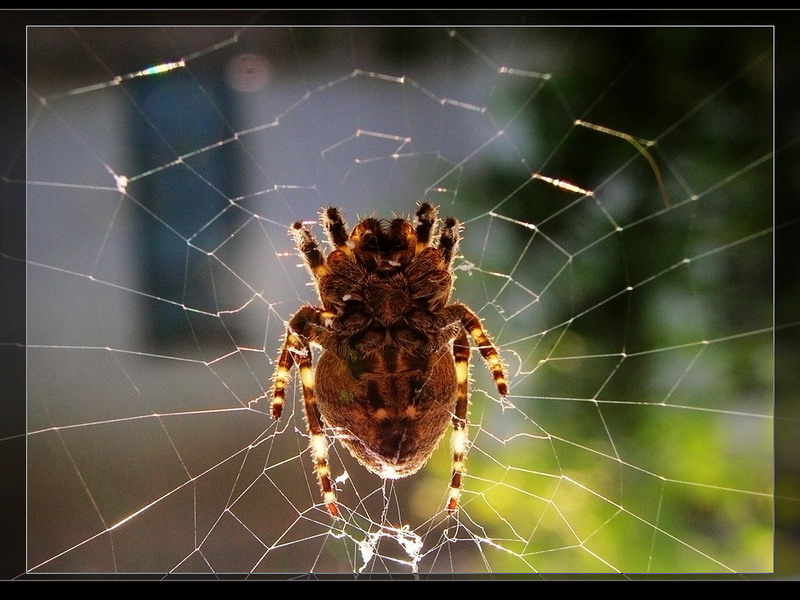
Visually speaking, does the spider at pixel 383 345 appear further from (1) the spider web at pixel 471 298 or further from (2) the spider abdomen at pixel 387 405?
(1) the spider web at pixel 471 298

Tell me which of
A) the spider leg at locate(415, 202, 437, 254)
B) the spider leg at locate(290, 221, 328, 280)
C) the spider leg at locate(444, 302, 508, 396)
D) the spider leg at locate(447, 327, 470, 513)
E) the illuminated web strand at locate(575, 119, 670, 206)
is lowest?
the spider leg at locate(447, 327, 470, 513)

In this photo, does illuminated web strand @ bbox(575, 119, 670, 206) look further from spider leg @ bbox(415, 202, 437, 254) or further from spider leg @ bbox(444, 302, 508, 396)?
spider leg @ bbox(444, 302, 508, 396)

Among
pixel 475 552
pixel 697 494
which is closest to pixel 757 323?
pixel 697 494

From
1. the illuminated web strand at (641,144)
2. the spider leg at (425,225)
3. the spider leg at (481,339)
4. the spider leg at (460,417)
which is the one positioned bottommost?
the spider leg at (460,417)

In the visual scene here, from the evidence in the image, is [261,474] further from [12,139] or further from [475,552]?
[12,139]

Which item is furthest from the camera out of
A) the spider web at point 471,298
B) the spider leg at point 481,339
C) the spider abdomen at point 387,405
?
the spider web at point 471,298

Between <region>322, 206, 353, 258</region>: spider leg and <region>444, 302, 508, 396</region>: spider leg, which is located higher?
<region>322, 206, 353, 258</region>: spider leg

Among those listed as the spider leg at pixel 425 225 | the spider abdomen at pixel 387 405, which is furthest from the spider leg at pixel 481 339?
the spider leg at pixel 425 225

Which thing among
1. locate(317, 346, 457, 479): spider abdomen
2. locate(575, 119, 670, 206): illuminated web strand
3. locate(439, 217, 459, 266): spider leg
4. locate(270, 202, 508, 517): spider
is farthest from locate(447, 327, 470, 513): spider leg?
locate(575, 119, 670, 206): illuminated web strand
